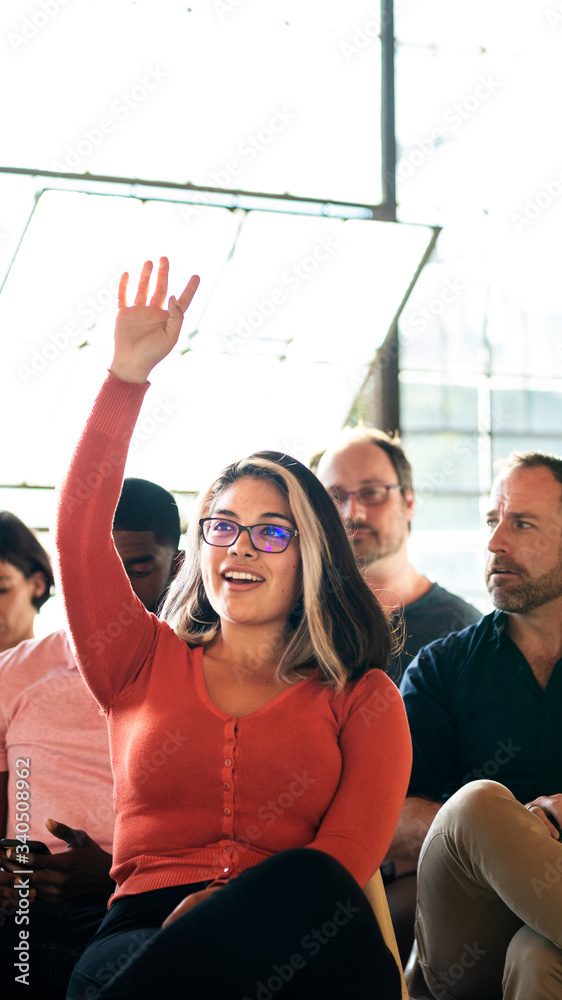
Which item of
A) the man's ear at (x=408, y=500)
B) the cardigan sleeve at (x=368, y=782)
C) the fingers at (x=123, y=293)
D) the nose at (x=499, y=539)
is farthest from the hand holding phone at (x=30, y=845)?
the man's ear at (x=408, y=500)

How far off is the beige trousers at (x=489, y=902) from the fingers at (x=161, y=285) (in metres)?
0.85

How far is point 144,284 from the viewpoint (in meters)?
1.37

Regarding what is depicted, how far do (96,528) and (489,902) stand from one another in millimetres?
827

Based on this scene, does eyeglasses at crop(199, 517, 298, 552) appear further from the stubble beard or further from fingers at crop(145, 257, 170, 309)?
the stubble beard

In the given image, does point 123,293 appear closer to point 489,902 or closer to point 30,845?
point 30,845

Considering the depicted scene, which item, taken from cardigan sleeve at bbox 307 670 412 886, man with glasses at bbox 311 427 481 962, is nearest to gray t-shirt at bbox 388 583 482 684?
man with glasses at bbox 311 427 481 962

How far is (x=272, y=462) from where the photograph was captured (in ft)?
4.94

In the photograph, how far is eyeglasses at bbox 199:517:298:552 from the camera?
1.44 metres

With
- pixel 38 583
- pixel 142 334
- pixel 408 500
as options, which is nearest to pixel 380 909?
pixel 142 334

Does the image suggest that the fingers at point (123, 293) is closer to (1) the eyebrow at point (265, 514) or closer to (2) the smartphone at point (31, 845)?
(1) the eyebrow at point (265, 514)

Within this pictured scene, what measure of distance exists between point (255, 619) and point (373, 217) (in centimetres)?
328

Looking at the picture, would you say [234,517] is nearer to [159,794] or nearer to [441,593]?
[159,794]

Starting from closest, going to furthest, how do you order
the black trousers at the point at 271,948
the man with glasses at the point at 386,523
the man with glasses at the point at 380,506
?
the black trousers at the point at 271,948, the man with glasses at the point at 386,523, the man with glasses at the point at 380,506

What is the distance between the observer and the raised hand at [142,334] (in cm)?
131
